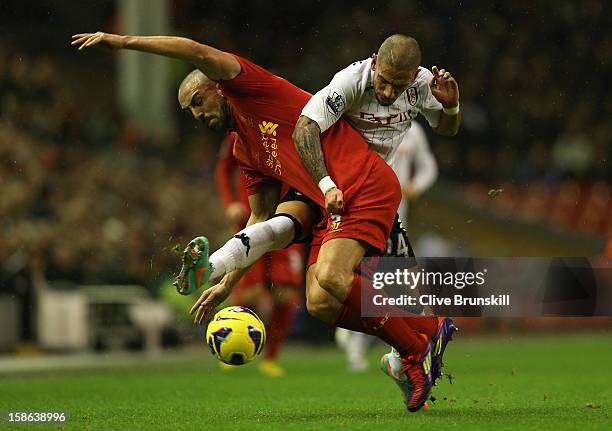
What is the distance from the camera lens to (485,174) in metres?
19.9

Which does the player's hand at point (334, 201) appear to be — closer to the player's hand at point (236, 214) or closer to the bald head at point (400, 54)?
the bald head at point (400, 54)

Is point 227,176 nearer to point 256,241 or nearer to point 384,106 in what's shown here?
point 256,241

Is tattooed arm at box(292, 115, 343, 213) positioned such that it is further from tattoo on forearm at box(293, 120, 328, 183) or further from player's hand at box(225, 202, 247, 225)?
player's hand at box(225, 202, 247, 225)

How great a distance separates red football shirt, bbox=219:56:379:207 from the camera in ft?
20.3

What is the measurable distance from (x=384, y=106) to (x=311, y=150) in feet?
1.70

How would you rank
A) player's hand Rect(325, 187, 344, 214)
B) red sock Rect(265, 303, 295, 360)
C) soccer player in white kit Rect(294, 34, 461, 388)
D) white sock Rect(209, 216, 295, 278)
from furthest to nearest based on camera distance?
red sock Rect(265, 303, 295, 360)
white sock Rect(209, 216, 295, 278)
soccer player in white kit Rect(294, 34, 461, 388)
player's hand Rect(325, 187, 344, 214)

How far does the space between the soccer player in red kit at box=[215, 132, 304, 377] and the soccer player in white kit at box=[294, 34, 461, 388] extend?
10.5ft

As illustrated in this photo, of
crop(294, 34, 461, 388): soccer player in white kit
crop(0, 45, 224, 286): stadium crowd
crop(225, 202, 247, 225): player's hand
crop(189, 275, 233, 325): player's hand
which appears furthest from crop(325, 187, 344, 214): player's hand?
crop(0, 45, 224, 286): stadium crowd

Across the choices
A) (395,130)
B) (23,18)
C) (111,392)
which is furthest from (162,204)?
(395,130)

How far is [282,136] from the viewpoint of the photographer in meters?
6.42

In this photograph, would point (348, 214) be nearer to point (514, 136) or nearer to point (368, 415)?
point (368, 415)

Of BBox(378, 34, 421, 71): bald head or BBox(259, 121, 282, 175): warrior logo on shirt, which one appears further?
BBox(259, 121, 282, 175): warrior logo on shirt

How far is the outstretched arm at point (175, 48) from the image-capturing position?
5.71 meters

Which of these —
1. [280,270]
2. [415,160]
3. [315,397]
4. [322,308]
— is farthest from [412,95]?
[280,270]
